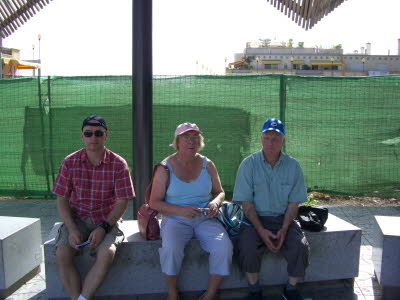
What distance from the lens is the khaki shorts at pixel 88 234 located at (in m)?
3.29

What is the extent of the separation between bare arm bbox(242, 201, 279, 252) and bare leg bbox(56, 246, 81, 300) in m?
1.42

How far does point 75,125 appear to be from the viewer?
22.1 feet

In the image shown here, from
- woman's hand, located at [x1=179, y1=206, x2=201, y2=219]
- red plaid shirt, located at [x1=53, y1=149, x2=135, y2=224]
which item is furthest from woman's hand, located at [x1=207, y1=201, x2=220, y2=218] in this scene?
red plaid shirt, located at [x1=53, y1=149, x2=135, y2=224]

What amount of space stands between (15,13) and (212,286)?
11.7 feet

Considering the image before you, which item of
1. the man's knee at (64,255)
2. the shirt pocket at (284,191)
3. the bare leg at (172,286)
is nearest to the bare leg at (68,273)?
the man's knee at (64,255)

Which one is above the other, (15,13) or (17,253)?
(15,13)

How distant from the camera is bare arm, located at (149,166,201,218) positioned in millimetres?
3369

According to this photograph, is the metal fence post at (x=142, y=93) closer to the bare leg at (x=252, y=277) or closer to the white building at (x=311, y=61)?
the bare leg at (x=252, y=277)

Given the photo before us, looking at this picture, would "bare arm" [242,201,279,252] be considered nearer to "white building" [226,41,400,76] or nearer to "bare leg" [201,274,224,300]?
"bare leg" [201,274,224,300]

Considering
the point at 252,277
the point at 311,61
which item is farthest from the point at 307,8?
the point at 311,61

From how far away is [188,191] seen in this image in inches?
137

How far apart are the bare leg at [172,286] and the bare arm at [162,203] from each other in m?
0.48

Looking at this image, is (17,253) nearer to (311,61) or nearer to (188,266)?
(188,266)

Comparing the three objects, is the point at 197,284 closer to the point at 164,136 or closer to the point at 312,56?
the point at 164,136
